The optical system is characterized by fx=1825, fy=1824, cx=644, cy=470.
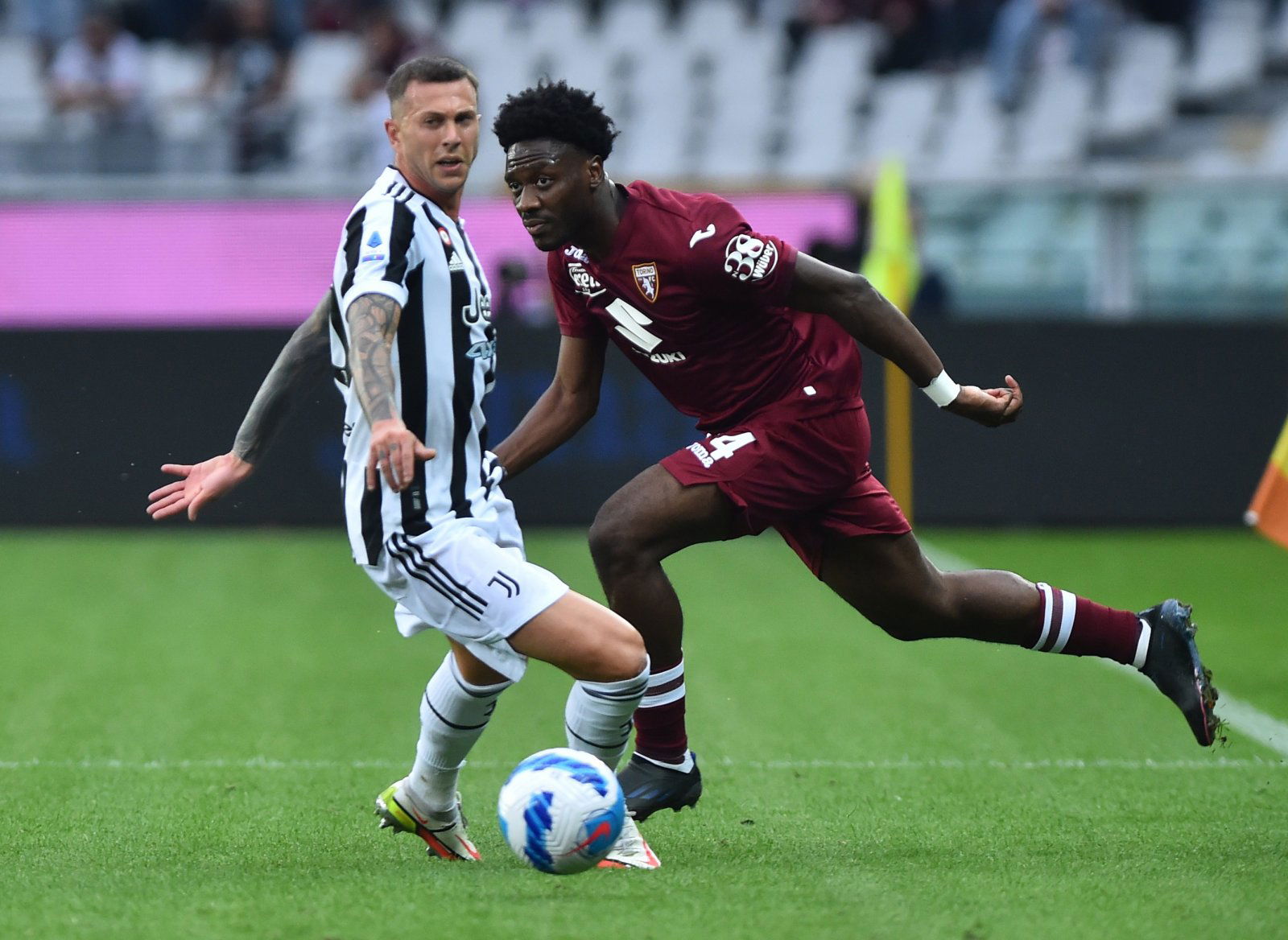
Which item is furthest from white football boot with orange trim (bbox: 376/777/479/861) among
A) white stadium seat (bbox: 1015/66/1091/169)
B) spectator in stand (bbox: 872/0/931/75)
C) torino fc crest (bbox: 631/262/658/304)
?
spectator in stand (bbox: 872/0/931/75)

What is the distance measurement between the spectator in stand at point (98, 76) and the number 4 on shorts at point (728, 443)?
1222 cm

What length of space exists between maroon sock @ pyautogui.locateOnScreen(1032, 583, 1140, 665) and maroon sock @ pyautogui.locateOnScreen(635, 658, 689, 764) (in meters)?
1.13

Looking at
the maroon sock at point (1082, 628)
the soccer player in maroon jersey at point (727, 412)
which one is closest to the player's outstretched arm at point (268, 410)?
the soccer player in maroon jersey at point (727, 412)

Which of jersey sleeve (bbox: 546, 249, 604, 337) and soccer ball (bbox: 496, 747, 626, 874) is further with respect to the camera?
jersey sleeve (bbox: 546, 249, 604, 337)

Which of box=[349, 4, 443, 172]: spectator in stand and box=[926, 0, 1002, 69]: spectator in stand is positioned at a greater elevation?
box=[926, 0, 1002, 69]: spectator in stand

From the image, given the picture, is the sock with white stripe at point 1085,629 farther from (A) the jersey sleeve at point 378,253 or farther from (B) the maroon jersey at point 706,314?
(A) the jersey sleeve at point 378,253

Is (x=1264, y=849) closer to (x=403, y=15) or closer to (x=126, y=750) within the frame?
(x=126, y=750)

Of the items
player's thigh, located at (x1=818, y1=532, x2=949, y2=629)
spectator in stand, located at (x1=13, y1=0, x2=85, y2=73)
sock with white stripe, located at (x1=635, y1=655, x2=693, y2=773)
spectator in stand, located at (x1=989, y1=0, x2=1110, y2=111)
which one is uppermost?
spectator in stand, located at (x1=989, y1=0, x2=1110, y2=111)

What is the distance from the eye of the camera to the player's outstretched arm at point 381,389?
396 centimetres

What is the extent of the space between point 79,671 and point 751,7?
12858 mm

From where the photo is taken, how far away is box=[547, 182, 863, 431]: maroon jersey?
4.91 m

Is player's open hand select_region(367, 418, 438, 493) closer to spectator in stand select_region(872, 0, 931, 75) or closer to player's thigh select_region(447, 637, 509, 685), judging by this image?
player's thigh select_region(447, 637, 509, 685)

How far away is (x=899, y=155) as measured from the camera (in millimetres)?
17500

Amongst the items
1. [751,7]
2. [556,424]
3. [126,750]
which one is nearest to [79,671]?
[126,750]
